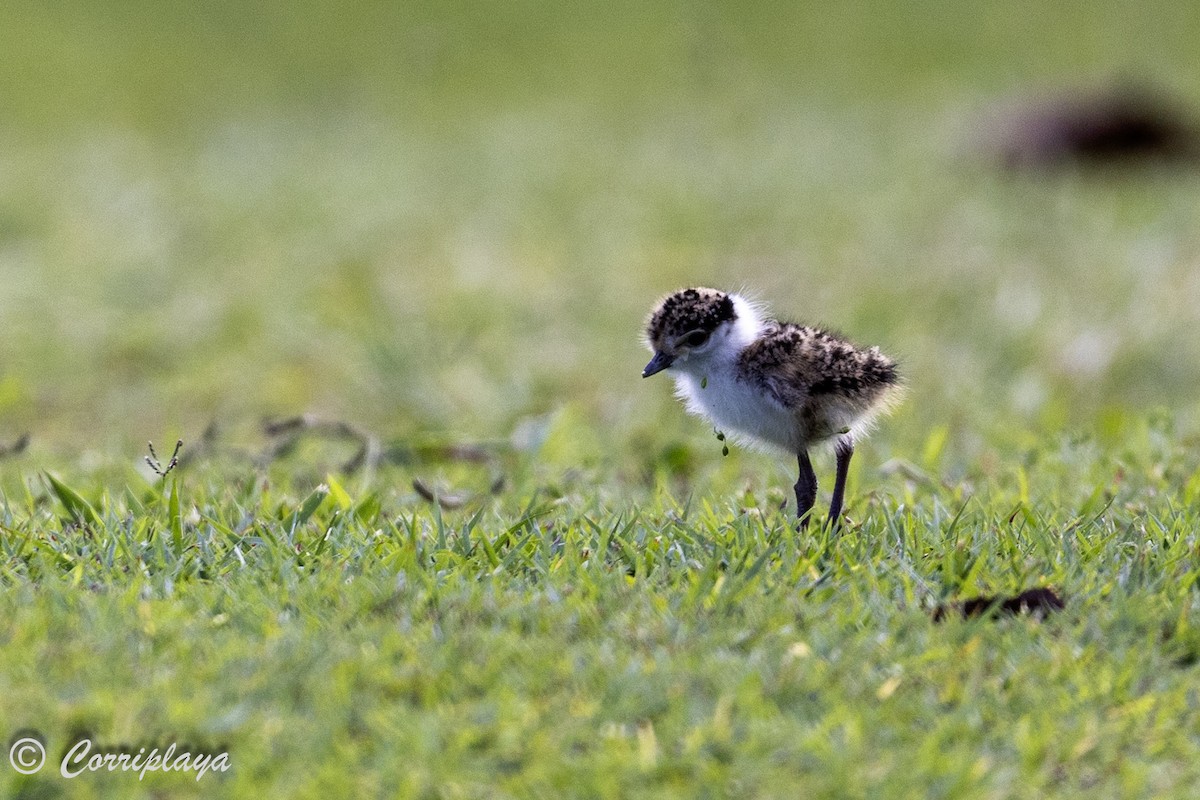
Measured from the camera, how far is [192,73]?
17.0 m

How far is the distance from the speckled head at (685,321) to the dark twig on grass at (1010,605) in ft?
3.52

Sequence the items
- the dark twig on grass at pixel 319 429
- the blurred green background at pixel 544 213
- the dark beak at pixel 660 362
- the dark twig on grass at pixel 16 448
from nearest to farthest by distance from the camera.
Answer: the dark beak at pixel 660 362 → the dark twig on grass at pixel 16 448 → the dark twig on grass at pixel 319 429 → the blurred green background at pixel 544 213

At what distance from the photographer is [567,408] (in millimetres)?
6609

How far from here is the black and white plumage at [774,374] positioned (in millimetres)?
4152

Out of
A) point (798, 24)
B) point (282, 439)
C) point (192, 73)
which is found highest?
point (798, 24)

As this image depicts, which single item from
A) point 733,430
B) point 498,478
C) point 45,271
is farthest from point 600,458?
point 45,271

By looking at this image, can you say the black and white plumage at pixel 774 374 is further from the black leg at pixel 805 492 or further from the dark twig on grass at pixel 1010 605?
the dark twig on grass at pixel 1010 605

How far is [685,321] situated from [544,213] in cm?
715

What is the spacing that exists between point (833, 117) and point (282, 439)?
9.74 metres

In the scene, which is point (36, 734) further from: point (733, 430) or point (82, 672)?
point (733, 430)

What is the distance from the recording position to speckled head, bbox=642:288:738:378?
13.8 ft

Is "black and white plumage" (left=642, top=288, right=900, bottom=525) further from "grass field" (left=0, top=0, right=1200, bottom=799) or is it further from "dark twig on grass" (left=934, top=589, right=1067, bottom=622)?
"dark twig on grass" (left=934, top=589, right=1067, bottom=622)

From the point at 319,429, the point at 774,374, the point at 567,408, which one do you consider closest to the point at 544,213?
the point at 567,408

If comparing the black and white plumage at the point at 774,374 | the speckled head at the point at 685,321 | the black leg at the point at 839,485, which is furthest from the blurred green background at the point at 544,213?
the speckled head at the point at 685,321
